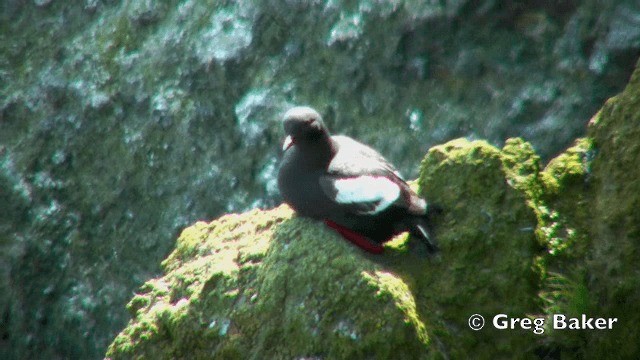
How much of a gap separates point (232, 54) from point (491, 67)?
2.79 metres

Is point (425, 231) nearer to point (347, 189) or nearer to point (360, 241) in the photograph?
point (360, 241)

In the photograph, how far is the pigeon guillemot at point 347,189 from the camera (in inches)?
170

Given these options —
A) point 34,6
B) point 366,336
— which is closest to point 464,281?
point 366,336

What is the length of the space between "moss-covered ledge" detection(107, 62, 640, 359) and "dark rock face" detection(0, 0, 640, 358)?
242 centimetres

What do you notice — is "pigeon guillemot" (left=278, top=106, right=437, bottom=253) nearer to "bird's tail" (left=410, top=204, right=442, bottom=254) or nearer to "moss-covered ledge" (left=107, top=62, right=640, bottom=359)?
"bird's tail" (left=410, top=204, right=442, bottom=254)

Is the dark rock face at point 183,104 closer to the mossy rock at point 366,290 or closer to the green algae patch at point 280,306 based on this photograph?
the mossy rock at point 366,290

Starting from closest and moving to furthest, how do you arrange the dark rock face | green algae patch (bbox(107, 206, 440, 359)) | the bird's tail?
green algae patch (bbox(107, 206, 440, 359)), the bird's tail, the dark rock face

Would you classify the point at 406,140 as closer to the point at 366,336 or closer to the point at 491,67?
the point at 491,67

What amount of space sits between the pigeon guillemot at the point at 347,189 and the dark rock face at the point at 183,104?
2.49 metres

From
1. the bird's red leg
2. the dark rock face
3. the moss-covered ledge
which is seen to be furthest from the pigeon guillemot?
the dark rock face

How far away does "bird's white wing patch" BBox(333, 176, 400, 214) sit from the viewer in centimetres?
440

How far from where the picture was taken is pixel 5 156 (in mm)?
8883

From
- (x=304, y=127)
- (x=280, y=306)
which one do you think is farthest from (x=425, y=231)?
(x=304, y=127)

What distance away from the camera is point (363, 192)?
14.7 ft
